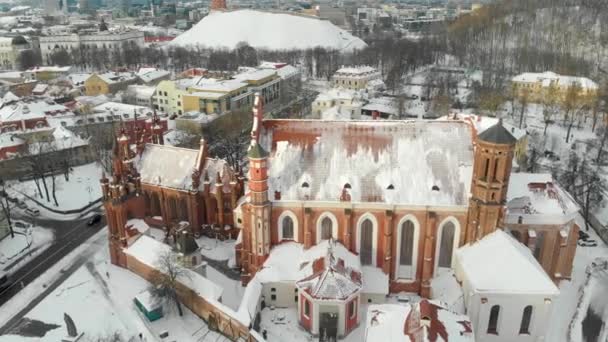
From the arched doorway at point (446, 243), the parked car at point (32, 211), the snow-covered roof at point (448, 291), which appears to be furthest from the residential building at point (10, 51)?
the snow-covered roof at point (448, 291)

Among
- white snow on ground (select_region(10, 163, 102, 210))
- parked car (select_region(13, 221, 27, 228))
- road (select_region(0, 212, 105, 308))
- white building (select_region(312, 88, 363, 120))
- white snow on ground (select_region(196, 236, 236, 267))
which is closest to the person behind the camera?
road (select_region(0, 212, 105, 308))

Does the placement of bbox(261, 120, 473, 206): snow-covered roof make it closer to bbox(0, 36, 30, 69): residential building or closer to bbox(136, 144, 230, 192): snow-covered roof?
bbox(136, 144, 230, 192): snow-covered roof

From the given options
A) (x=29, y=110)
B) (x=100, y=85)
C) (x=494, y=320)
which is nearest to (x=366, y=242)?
(x=494, y=320)

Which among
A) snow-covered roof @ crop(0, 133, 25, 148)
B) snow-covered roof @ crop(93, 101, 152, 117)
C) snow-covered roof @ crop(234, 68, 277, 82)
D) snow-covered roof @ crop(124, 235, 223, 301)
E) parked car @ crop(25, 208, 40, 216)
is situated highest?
snow-covered roof @ crop(234, 68, 277, 82)

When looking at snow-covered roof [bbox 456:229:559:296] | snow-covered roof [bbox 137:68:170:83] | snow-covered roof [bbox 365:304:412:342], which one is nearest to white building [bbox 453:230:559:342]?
snow-covered roof [bbox 456:229:559:296]

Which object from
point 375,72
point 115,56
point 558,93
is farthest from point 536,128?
point 115,56

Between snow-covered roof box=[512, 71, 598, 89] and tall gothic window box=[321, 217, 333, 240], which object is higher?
snow-covered roof box=[512, 71, 598, 89]

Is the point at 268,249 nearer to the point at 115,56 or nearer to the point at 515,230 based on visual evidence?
the point at 515,230
